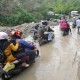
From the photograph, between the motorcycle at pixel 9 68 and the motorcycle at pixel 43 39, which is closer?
the motorcycle at pixel 9 68

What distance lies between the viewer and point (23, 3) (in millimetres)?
42719

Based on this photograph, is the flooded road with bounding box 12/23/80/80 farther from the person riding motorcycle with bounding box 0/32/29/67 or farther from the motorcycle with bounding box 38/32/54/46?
the motorcycle with bounding box 38/32/54/46

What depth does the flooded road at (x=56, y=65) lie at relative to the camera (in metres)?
6.94

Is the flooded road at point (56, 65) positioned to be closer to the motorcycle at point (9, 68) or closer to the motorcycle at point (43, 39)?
the motorcycle at point (9, 68)

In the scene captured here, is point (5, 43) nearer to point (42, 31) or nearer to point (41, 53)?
point (41, 53)

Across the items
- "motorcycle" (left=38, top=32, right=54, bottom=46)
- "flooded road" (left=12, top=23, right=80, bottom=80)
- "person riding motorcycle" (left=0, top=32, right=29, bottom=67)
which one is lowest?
"flooded road" (left=12, top=23, right=80, bottom=80)

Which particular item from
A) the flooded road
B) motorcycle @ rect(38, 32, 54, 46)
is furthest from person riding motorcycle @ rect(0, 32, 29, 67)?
motorcycle @ rect(38, 32, 54, 46)

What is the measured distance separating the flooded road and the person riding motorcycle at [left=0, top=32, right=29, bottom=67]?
533 millimetres

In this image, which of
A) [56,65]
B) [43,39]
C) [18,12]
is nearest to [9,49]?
[56,65]

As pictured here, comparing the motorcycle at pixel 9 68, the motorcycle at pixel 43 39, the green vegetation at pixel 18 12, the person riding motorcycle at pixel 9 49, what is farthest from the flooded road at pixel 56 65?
the green vegetation at pixel 18 12

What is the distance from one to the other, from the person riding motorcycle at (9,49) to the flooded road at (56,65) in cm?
53

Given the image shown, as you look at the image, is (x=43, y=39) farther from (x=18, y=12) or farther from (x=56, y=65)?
(x=18, y=12)

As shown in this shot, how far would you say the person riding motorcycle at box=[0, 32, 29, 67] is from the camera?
6584 mm

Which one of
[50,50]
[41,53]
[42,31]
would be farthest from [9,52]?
[42,31]
